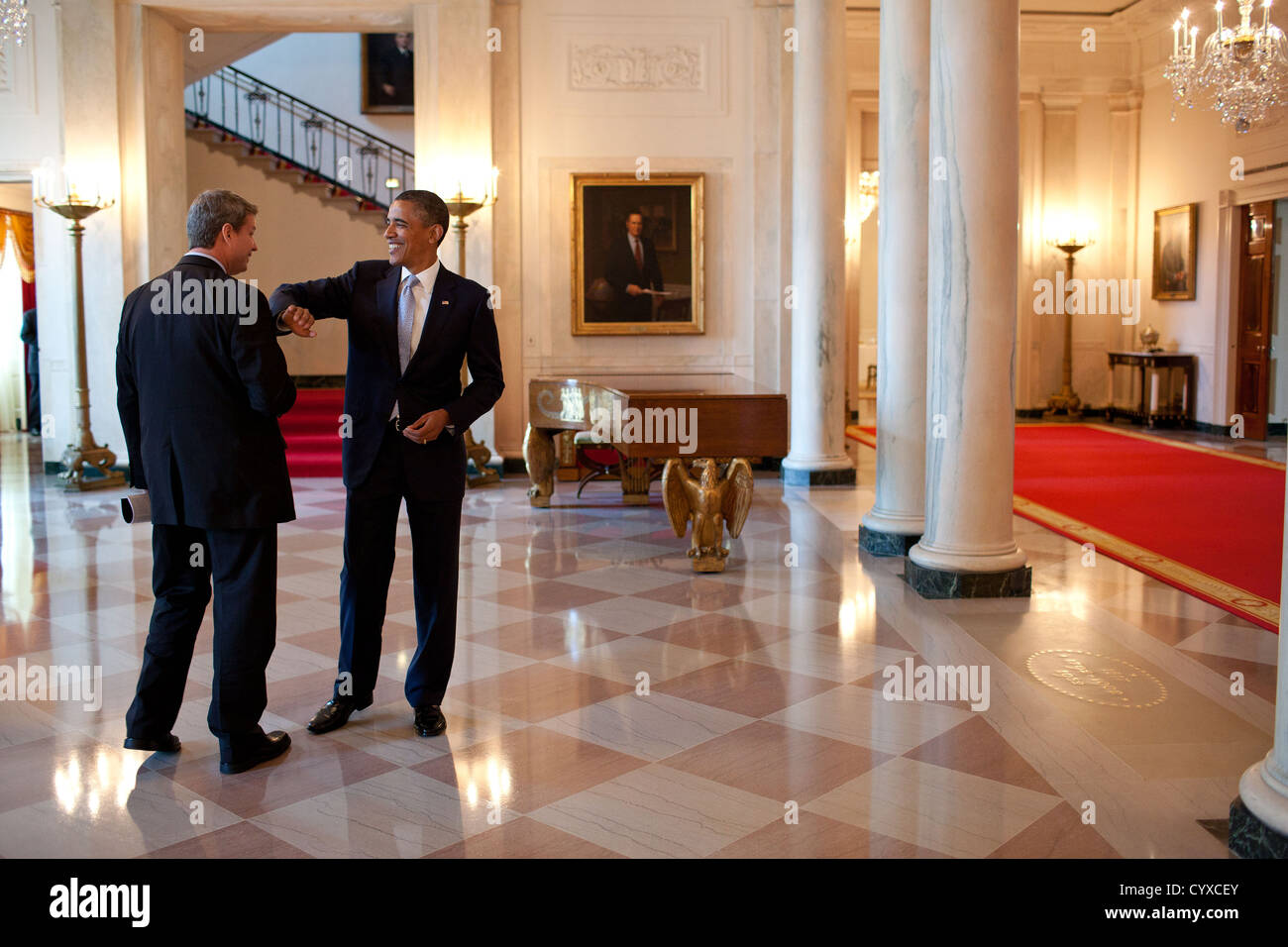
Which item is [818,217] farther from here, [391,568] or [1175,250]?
[1175,250]

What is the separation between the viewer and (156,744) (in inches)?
160

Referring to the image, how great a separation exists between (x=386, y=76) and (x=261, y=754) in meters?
14.7

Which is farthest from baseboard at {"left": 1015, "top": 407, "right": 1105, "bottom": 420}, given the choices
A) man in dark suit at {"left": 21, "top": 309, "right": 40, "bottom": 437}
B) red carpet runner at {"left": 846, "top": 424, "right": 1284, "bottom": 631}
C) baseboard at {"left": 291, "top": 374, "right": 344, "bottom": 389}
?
man in dark suit at {"left": 21, "top": 309, "right": 40, "bottom": 437}

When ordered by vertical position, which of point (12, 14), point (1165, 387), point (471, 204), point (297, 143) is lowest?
point (1165, 387)

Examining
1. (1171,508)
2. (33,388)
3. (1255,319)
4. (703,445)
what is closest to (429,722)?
(703,445)

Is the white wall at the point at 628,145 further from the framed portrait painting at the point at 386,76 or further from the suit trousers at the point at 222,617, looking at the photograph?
the suit trousers at the point at 222,617

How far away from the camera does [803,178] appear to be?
33.3 ft

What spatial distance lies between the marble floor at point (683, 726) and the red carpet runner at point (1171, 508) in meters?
0.39

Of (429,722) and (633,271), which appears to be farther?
(633,271)

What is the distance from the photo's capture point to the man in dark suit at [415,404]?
4.15m

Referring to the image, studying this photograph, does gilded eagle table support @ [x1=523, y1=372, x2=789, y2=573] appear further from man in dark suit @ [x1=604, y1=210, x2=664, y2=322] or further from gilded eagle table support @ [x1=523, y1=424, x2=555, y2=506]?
man in dark suit @ [x1=604, y1=210, x2=664, y2=322]

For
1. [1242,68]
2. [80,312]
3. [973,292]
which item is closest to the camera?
[973,292]

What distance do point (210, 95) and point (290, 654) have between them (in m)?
12.9
